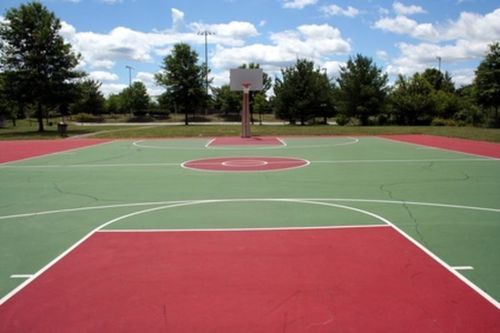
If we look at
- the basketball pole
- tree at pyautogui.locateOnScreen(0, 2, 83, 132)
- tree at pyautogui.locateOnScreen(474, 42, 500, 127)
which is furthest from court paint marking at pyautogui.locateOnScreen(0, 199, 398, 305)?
tree at pyautogui.locateOnScreen(474, 42, 500, 127)

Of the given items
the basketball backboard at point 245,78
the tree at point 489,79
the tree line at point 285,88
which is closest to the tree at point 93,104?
the tree line at point 285,88

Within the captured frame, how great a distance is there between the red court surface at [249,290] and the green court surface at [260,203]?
1.60 ft

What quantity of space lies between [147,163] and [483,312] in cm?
1399

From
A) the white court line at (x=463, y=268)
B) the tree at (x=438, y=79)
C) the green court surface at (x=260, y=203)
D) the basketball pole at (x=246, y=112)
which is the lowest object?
the white court line at (x=463, y=268)

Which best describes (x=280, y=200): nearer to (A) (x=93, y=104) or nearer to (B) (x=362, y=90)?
(B) (x=362, y=90)

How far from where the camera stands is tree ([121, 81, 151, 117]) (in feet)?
266

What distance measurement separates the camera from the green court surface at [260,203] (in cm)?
646

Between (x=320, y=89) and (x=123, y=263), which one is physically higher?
(x=320, y=89)

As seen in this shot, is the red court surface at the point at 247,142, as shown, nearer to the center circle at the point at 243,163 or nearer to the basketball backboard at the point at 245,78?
the basketball backboard at the point at 245,78

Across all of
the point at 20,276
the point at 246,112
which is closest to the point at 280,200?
the point at 20,276

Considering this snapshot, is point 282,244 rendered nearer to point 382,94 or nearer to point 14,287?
point 14,287

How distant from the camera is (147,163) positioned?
55.3 ft

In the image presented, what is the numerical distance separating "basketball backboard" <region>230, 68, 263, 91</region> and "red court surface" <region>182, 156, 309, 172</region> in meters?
13.6

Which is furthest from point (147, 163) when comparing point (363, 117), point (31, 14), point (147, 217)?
point (363, 117)
